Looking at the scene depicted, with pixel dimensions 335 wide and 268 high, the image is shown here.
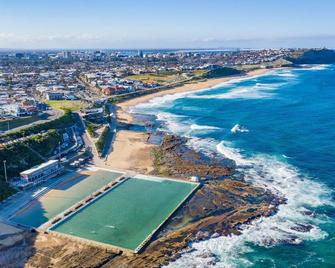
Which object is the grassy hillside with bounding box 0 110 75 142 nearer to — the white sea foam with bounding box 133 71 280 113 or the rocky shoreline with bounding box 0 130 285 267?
the rocky shoreline with bounding box 0 130 285 267

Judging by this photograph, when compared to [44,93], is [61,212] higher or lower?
lower

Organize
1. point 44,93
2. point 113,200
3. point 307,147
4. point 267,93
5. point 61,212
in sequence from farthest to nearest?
point 267,93 → point 44,93 → point 307,147 → point 113,200 → point 61,212

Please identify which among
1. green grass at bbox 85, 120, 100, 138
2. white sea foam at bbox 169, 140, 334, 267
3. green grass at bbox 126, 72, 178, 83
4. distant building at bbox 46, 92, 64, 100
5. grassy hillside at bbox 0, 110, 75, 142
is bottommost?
white sea foam at bbox 169, 140, 334, 267

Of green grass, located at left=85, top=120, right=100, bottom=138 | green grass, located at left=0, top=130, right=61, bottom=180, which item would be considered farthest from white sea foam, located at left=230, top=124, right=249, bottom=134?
green grass, located at left=0, top=130, right=61, bottom=180

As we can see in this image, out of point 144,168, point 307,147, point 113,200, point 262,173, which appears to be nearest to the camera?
point 113,200

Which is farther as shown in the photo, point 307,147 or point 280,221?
point 307,147

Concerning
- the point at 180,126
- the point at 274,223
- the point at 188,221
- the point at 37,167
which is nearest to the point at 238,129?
the point at 180,126

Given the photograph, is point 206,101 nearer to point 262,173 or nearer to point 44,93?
point 44,93

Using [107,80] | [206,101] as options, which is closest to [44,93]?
[107,80]
